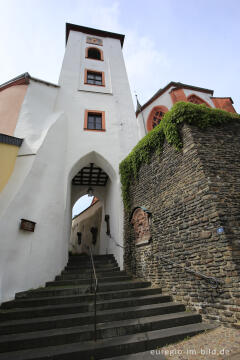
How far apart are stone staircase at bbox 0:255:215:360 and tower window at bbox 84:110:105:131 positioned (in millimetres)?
7850

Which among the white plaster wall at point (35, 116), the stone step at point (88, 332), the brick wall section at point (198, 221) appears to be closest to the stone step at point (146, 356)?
the stone step at point (88, 332)

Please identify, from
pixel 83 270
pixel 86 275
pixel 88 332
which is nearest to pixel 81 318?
pixel 88 332

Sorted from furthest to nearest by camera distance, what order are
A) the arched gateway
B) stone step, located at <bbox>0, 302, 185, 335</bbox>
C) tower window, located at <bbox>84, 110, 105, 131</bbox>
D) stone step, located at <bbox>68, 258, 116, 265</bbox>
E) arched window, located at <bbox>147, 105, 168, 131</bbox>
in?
arched window, located at <bbox>147, 105, 168, 131</bbox> → tower window, located at <bbox>84, 110, 105, 131</bbox> → stone step, located at <bbox>68, 258, 116, 265</bbox> → the arched gateway → stone step, located at <bbox>0, 302, 185, 335</bbox>

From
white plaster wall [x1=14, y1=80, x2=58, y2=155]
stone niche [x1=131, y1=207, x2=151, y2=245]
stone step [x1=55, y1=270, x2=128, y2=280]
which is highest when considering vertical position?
white plaster wall [x1=14, y1=80, x2=58, y2=155]

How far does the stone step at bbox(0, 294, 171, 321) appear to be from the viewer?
385cm

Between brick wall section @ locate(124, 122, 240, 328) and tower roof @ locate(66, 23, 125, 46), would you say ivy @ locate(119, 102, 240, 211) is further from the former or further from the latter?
tower roof @ locate(66, 23, 125, 46)

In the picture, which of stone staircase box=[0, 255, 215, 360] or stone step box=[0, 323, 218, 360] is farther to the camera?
stone staircase box=[0, 255, 215, 360]

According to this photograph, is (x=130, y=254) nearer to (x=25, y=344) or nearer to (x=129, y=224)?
(x=129, y=224)

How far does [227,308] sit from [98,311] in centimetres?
282

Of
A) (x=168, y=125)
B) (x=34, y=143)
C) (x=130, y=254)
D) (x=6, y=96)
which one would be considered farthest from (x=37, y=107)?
(x=130, y=254)

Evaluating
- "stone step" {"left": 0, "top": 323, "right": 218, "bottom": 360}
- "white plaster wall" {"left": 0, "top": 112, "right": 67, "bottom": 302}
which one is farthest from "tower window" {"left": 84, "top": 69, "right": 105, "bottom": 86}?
"stone step" {"left": 0, "top": 323, "right": 218, "bottom": 360}

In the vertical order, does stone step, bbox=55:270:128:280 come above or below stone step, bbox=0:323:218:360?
above

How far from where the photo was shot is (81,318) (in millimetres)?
3723

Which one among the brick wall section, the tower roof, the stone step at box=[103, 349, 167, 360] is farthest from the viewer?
the tower roof
